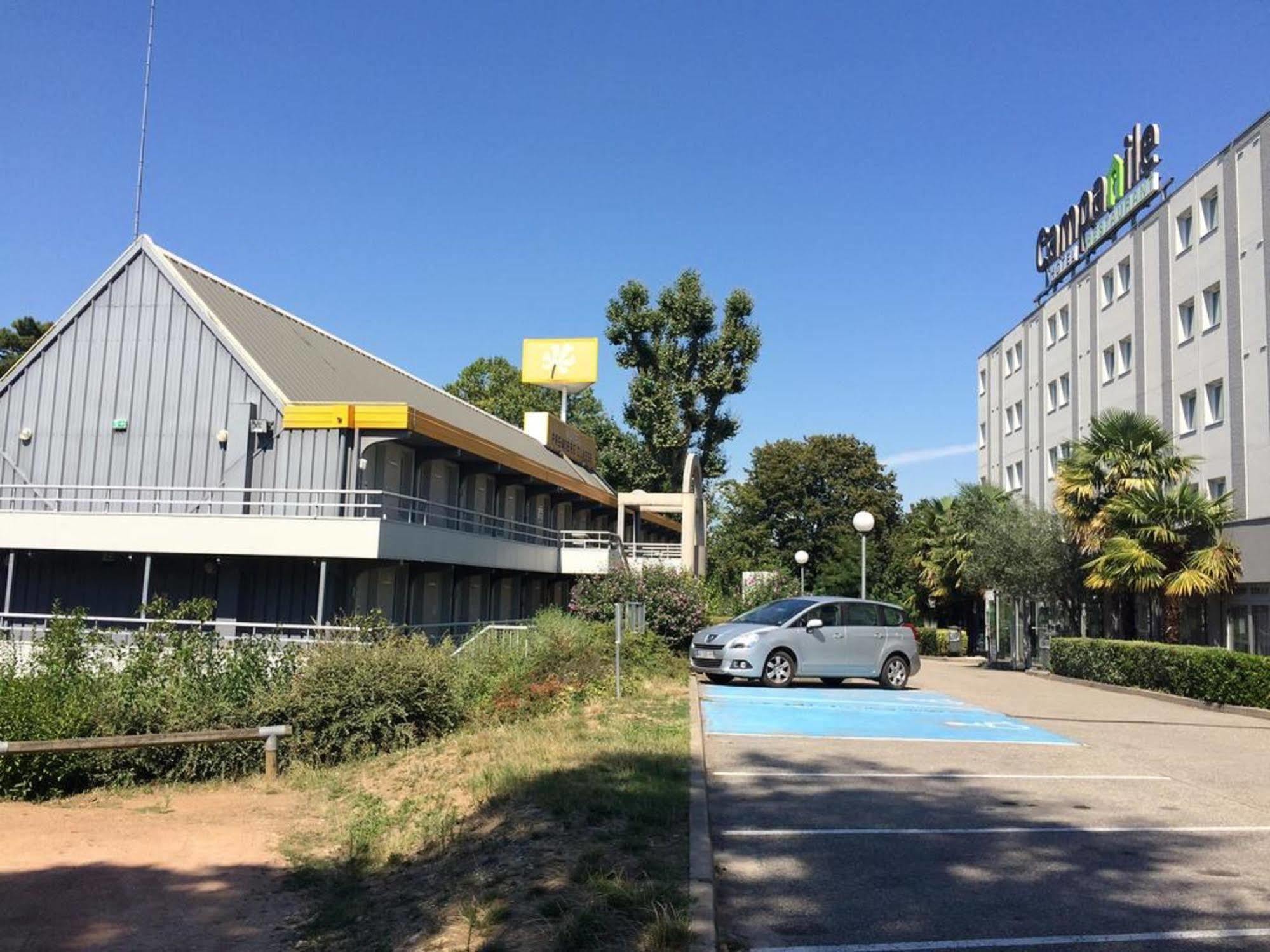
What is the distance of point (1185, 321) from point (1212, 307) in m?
1.48

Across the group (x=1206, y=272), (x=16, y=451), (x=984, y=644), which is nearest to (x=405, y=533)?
(x=16, y=451)

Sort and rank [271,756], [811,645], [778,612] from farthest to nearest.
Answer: [778,612] < [811,645] < [271,756]

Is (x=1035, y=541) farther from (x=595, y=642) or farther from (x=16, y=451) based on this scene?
(x=16, y=451)

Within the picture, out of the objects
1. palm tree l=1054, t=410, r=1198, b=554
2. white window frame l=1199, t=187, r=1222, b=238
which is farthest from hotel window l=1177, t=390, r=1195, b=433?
white window frame l=1199, t=187, r=1222, b=238

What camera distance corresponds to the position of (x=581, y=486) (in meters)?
38.9

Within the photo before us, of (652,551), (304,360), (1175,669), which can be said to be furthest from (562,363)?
(1175,669)

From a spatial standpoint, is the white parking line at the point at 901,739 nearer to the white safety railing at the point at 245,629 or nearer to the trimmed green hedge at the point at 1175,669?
the white safety railing at the point at 245,629

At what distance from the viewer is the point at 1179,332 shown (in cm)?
2803

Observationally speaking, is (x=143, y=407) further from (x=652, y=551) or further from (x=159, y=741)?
(x=652, y=551)

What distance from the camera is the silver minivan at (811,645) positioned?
1816 centimetres

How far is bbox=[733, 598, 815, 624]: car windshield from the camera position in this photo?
1872cm

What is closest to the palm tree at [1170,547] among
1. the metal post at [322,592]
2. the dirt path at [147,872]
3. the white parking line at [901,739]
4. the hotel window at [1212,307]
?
the hotel window at [1212,307]

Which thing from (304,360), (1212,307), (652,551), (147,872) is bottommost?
(147,872)

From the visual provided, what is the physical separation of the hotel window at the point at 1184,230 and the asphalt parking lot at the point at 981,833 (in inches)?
668
